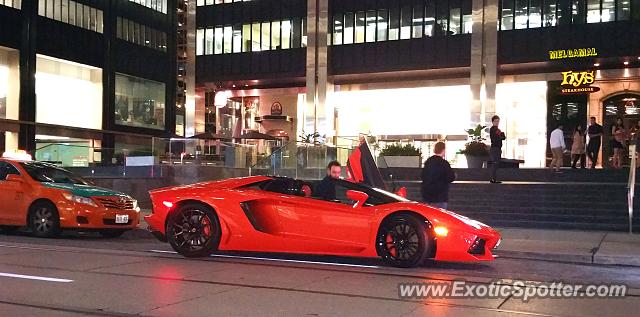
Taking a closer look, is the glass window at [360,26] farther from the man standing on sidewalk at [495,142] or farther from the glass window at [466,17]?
the man standing on sidewalk at [495,142]

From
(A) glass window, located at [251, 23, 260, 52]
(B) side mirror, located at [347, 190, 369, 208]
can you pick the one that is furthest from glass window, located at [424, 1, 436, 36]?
(B) side mirror, located at [347, 190, 369, 208]

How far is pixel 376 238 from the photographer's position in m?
8.61

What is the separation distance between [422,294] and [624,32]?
3002 centimetres

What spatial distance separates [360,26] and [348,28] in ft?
2.71

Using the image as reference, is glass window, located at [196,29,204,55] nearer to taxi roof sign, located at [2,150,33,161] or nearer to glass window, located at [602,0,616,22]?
glass window, located at [602,0,616,22]

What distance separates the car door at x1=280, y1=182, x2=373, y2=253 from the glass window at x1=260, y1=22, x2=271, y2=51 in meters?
34.2

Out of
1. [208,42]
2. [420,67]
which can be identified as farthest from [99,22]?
[420,67]

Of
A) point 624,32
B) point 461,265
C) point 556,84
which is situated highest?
point 624,32

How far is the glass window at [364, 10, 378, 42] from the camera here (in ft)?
129

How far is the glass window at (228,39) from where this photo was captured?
4347 cm

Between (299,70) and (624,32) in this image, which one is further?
(299,70)

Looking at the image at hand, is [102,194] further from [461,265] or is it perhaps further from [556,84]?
[556,84]

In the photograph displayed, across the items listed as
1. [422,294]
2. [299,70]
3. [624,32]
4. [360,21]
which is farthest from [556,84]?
[422,294]

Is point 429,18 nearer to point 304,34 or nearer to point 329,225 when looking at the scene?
point 304,34
